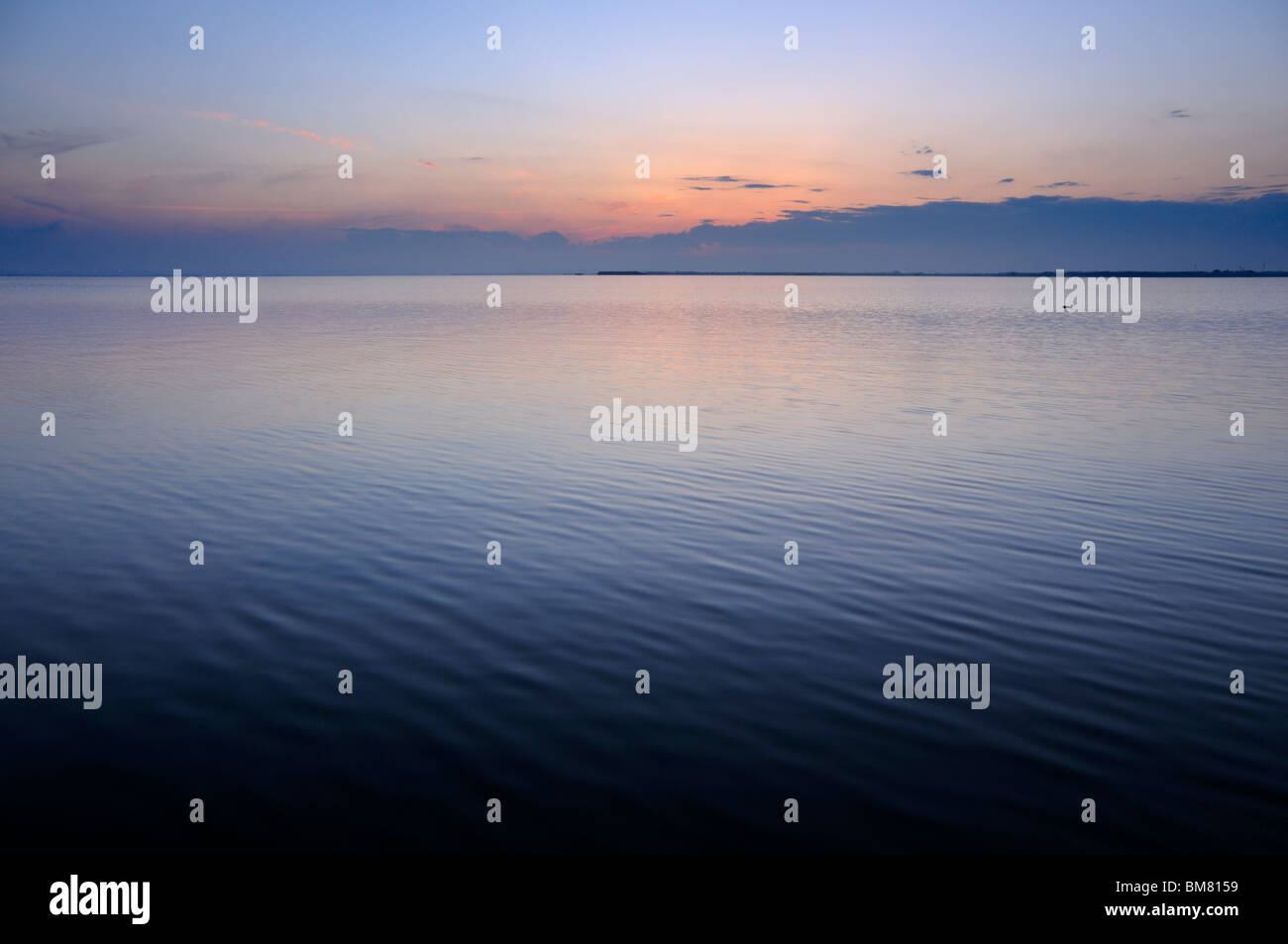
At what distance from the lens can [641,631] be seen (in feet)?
45.0

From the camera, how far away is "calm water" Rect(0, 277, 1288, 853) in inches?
359

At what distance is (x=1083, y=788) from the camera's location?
945 cm

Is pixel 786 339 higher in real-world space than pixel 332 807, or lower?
higher

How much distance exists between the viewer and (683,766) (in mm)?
9898

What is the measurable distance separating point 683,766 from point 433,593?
6.70 metres

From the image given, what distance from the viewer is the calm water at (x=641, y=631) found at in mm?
9125
